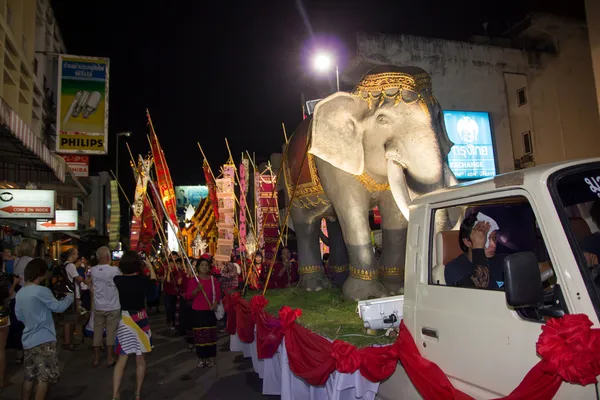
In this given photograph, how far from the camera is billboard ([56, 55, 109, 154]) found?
13594 mm

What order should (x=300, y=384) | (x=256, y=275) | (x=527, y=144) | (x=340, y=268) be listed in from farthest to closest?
(x=527, y=144), (x=256, y=275), (x=340, y=268), (x=300, y=384)

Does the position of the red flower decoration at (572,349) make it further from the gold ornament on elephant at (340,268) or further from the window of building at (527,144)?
the window of building at (527,144)

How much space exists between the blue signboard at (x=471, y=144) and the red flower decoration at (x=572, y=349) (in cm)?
1750

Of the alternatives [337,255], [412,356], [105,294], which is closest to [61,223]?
[105,294]

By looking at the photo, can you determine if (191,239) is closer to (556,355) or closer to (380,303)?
(380,303)

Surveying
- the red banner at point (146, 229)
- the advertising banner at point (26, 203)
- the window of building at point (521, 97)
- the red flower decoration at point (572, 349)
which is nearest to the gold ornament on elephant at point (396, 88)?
the red flower decoration at point (572, 349)

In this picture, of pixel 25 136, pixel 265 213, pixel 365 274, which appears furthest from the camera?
pixel 265 213

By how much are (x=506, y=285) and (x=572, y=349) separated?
1.19ft

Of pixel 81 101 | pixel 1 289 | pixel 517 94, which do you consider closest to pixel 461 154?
pixel 517 94

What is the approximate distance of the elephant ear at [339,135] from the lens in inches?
225

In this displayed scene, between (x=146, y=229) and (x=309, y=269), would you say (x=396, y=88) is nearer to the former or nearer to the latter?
(x=309, y=269)

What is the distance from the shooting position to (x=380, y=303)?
4.13m

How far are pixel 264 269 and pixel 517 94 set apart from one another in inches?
571

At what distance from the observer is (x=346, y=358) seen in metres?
3.42
